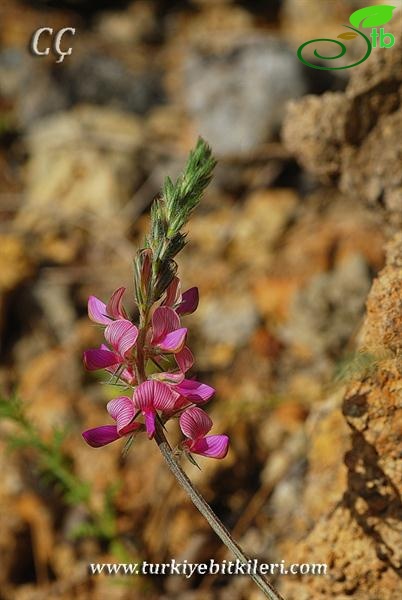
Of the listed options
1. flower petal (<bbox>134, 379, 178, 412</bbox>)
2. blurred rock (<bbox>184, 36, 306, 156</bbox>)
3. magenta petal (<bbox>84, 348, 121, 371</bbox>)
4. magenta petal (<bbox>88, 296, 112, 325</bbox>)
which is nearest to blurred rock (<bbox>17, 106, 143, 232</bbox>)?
blurred rock (<bbox>184, 36, 306, 156</bbox>)

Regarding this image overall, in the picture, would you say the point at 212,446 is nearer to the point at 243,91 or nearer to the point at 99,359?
the point at 99,359

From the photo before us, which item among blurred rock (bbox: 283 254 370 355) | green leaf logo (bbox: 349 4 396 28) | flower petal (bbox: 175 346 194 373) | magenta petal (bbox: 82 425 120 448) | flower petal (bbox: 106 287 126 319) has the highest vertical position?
green leaf logo (bbox: 349 4 396 28)

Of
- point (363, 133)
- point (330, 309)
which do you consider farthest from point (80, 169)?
point (363, 133)

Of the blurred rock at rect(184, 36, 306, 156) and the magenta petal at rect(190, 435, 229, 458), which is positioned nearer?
the magenta petal at rect(190, 435, 229, 458)

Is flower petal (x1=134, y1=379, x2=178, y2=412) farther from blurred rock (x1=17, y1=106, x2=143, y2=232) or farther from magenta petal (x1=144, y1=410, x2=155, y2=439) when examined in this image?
blurred rock (x1=17, y1=106, x2=143, y2=232)

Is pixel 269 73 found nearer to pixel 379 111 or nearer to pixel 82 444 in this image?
pixel 379 111

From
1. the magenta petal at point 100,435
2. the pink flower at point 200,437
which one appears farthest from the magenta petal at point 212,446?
the magenta petal at point 100,435

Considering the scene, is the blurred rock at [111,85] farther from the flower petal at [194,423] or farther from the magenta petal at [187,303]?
the flower petal at [194,423]
